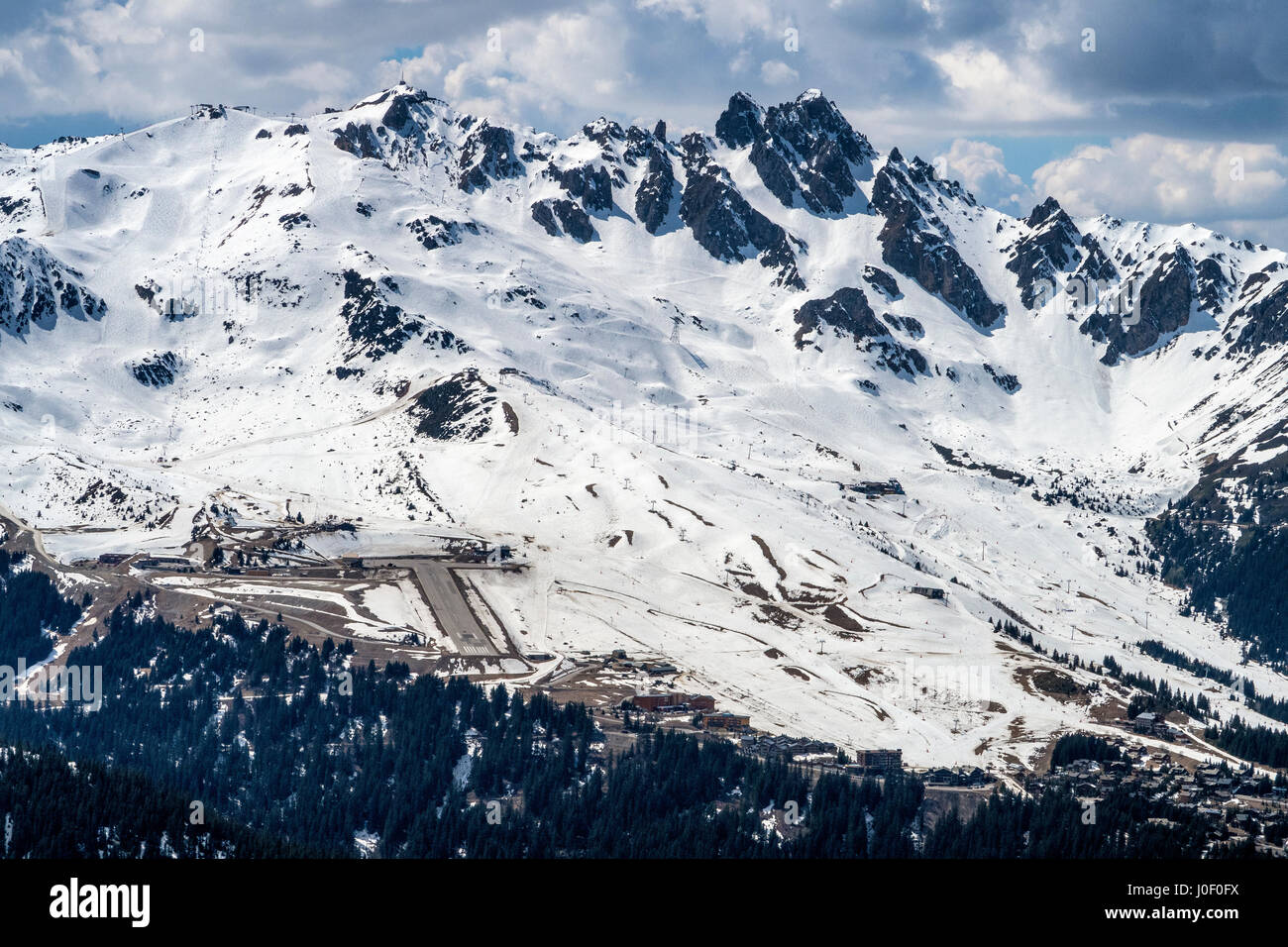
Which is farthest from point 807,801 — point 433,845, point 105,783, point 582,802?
point 105,783
